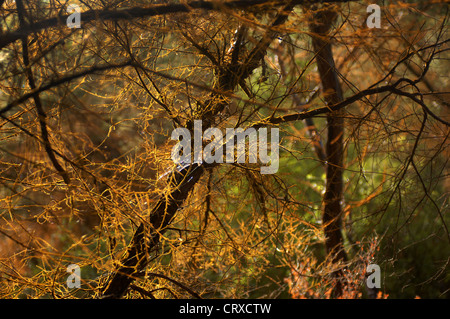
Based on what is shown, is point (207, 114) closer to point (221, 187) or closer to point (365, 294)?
point (221, 187)

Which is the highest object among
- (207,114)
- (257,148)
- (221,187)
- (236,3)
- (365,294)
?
(236,3)

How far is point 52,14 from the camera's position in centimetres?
267

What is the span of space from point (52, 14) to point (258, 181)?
1.66m

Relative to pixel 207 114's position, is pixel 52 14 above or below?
above

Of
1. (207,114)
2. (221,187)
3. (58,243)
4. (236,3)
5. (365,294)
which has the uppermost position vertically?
(236,3)
